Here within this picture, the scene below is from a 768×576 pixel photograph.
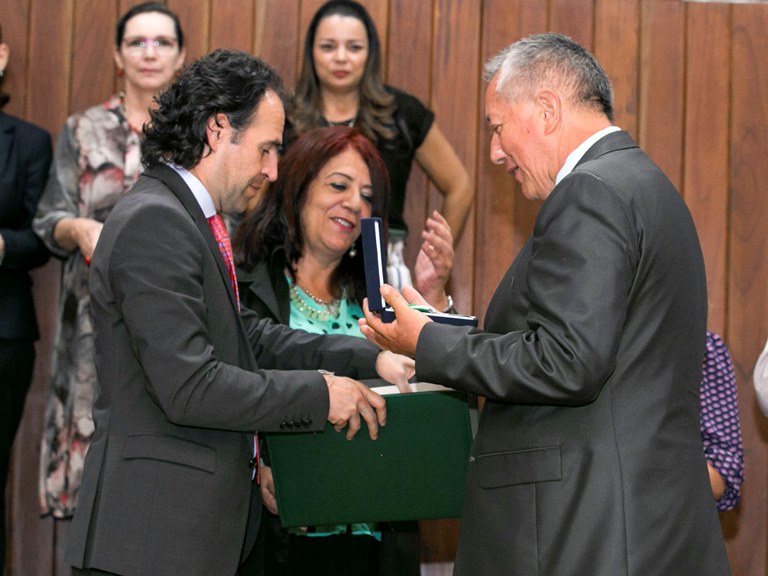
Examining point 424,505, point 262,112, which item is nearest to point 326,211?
point 262,112

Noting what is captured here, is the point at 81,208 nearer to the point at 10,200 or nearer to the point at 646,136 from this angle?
the point at 10,200

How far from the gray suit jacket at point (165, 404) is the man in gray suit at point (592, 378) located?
0.42m

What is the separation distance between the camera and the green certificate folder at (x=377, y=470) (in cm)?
244

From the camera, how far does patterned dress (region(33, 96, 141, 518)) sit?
373 cm

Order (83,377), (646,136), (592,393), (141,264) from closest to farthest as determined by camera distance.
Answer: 1. (592,393)
2. (141,264)
3. (83,377)
4. (646,136)

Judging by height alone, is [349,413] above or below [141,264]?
below

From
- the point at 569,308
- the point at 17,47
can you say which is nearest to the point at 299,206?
the point at 569,308

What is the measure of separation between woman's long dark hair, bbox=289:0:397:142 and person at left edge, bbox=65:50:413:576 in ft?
4.91

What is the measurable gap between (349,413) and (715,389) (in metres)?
1.22

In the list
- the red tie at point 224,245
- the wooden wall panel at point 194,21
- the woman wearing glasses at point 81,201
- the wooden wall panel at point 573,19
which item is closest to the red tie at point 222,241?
the red tie at point 224,245

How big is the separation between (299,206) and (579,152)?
1278 millimetres

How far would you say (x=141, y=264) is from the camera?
210cm

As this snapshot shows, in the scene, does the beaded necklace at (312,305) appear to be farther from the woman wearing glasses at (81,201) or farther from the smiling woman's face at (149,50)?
the smiling woman's face at (149,50)

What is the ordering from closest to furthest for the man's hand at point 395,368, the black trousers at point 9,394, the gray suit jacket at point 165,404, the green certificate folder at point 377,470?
the gray suit jacket at point 165,404
the green certificate folder at point 377,470
the man's hand at point 395,368
the black trousers at point 9,394
